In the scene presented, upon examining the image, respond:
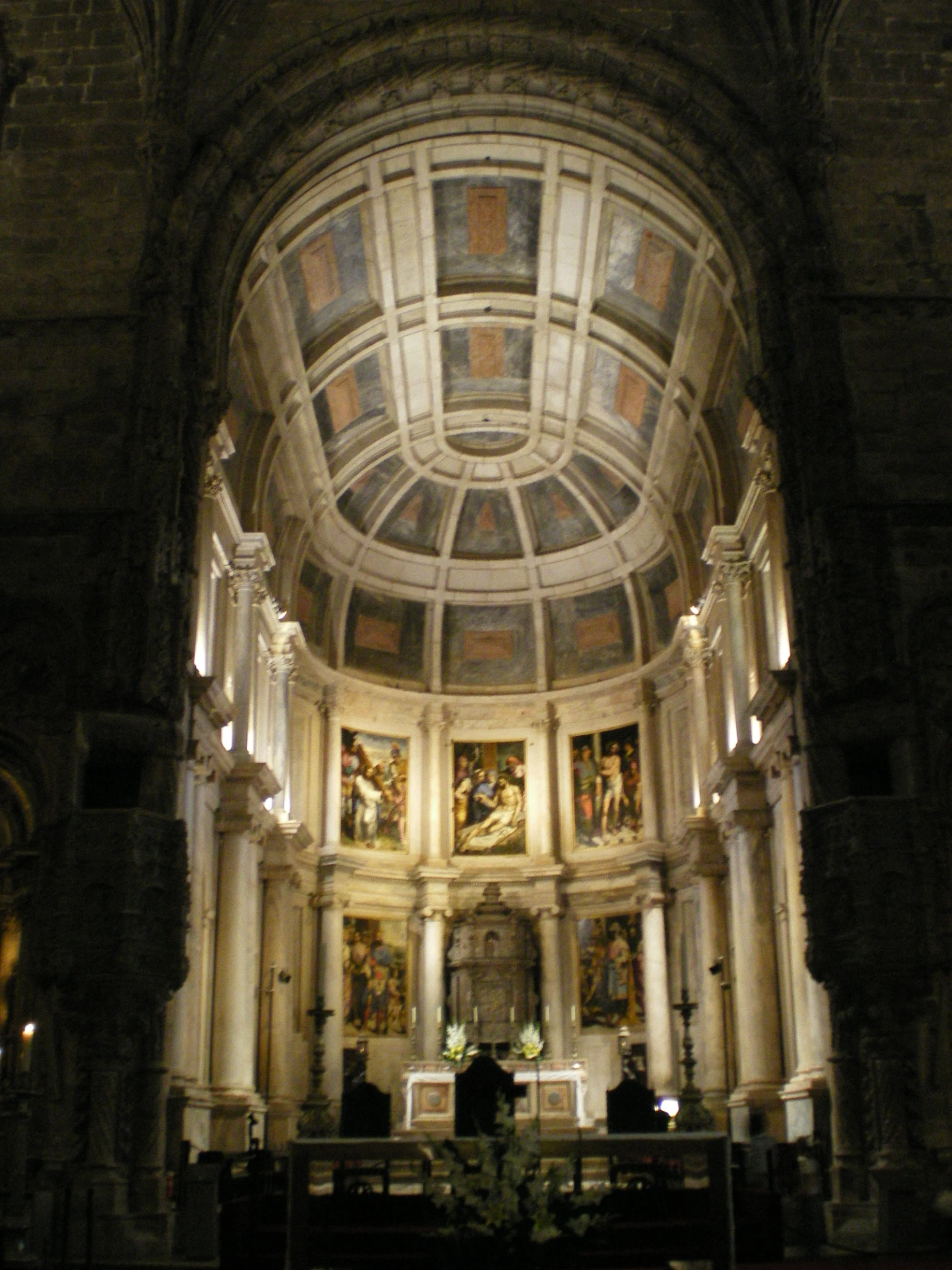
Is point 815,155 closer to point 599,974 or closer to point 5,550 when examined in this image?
point 5,550

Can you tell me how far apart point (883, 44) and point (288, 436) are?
432 inches

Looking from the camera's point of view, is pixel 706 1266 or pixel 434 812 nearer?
pixel 706 1266

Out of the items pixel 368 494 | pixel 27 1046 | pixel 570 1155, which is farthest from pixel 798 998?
pixel 368 494

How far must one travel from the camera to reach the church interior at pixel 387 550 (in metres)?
13.8

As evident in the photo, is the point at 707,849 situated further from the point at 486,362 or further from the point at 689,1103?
the point at 486,362

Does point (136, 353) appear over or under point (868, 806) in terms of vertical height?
over

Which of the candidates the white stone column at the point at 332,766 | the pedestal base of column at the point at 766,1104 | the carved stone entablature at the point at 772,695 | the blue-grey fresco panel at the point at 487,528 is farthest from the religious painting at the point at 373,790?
the pedestal base of column at the point at 766,1104

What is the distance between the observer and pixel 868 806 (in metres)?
13.9

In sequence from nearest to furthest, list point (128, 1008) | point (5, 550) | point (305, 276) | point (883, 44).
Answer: point (128, 1008) < point (5, 550) < point (883, 44) < point (305, 276)

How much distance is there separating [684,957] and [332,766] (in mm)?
7885

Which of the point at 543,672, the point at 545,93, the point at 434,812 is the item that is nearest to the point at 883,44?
the point at 545,93

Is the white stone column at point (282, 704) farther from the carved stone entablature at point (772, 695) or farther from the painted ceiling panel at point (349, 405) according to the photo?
the carved stone entablature at point (772, 695)

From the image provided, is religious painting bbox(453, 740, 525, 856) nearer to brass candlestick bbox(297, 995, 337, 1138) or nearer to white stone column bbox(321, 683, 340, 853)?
white stone column bbox(321, 683, 340, 853)

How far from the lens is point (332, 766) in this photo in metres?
27.4
